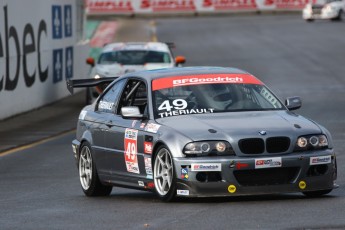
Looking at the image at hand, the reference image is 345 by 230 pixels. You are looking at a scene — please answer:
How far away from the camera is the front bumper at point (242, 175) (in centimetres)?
1070

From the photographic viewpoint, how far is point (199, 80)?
1207cm

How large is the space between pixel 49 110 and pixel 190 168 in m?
18.6

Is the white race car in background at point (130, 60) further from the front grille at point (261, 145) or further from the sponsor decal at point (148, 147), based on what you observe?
the front grille at point (261, 145)

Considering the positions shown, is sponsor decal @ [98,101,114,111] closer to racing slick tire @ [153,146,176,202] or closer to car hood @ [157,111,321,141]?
car hood @ [157,111,321,141]

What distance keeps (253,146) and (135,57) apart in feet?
57.8

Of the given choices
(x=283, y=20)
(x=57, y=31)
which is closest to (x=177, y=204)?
(x=57, y=31)

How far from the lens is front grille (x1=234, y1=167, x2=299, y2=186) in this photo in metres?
10.8

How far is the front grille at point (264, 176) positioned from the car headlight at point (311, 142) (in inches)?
8.2

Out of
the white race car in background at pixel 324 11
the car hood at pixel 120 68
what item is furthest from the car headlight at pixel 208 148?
the white race car in background at pixel 324 11

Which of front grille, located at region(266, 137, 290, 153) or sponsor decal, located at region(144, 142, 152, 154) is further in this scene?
sponsor decal, located at region(144, 142, 152, 154)

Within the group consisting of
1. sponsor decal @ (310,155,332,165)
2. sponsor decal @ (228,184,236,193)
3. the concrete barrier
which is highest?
sponsor decal @ (310,155,332,165)

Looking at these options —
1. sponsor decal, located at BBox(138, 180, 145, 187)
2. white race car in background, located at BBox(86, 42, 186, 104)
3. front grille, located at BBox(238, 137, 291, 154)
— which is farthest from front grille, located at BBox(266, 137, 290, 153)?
white race car in background, located at BBox(86, 42, 186, 104)

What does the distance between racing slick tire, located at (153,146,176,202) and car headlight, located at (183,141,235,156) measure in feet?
0.68

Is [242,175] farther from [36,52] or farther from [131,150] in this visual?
[36,52]
